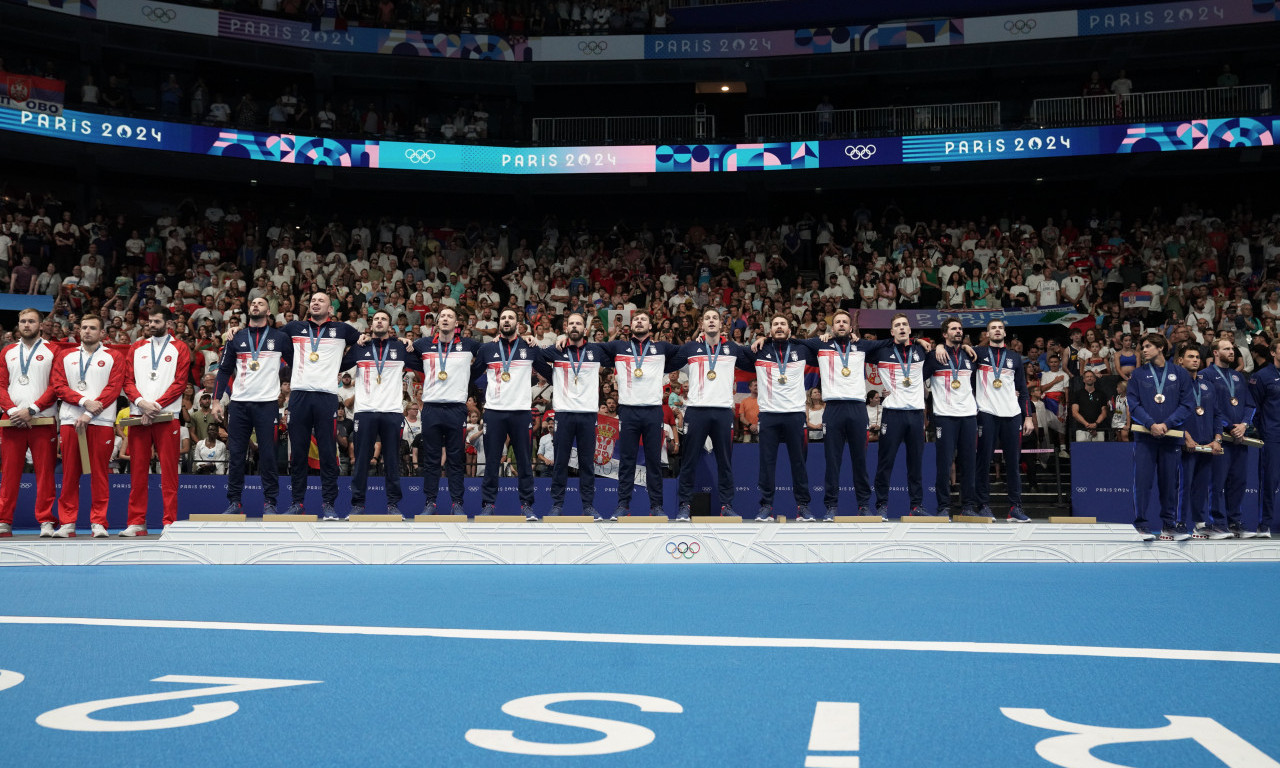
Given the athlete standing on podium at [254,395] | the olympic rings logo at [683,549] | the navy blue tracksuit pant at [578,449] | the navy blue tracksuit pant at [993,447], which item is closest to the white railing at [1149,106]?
the navy blue tracksuit pant at [993,447]

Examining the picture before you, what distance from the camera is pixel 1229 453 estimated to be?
1093 cm

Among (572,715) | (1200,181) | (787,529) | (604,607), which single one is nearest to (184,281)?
(787,529)

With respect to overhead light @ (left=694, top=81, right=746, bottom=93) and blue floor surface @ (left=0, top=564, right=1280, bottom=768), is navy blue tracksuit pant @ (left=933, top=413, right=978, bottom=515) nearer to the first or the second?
blue floor surface @ (left=0, top=564, right=1280, bottom=768)

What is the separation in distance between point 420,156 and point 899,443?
17052 mm

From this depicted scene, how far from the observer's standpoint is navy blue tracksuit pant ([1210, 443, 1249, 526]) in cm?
1083

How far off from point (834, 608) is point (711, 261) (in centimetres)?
1853

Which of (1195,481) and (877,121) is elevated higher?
(877,121)

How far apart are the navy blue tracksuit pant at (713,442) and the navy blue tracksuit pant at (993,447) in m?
2.79

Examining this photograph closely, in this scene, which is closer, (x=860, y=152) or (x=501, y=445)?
(x=501, y=445)

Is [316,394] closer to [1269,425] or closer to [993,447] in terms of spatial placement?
[993,447]

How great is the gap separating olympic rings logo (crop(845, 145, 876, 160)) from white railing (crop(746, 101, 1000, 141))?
1.96 ft

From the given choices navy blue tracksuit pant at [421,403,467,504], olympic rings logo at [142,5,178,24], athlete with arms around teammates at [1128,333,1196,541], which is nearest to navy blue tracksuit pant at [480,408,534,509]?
navy blue tracksuit pant at [421,403,467,504]

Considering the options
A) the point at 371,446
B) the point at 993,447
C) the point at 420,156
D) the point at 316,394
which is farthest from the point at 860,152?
the point at 316,394

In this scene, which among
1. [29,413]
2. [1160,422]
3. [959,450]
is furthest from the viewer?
[959,450]
